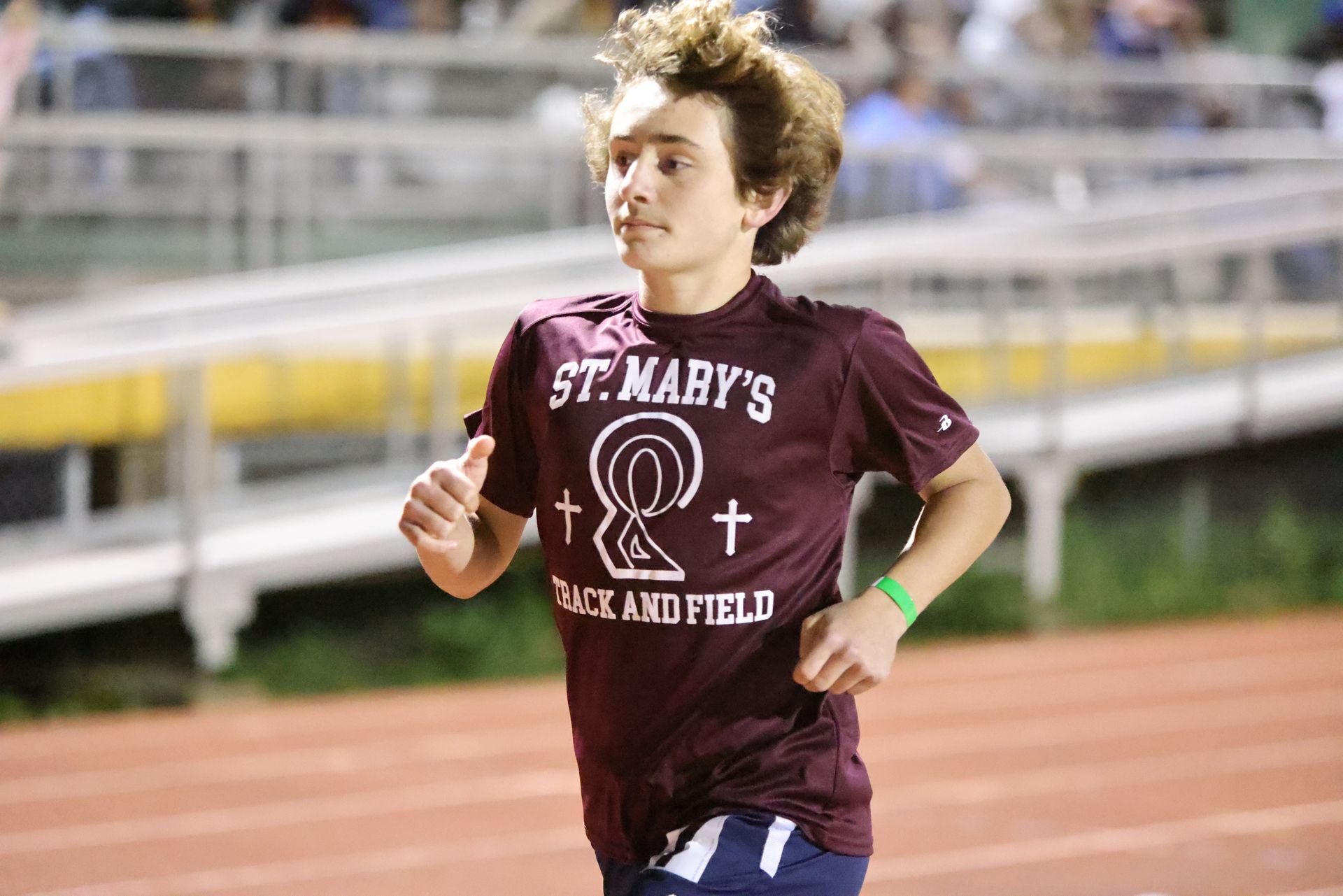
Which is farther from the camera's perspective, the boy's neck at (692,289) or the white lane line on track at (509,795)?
the white lane line on track at (509,795)

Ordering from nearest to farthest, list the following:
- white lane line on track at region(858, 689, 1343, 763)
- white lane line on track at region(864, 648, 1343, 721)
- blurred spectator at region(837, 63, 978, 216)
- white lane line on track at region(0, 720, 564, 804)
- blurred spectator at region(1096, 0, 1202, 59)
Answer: white lane line on track at region(0, 720, 564, 804) < white lane line on track at region(858, 689, 1343, 763) < white lane line on track at region(864, 648, 1343, 721) < blurred spectator at region(837, 63, 978, 216) < blurred spectator at region(1096, 0, 1202, 59)

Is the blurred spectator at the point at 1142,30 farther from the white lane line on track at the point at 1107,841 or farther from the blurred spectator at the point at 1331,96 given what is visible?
the white lane line on track at the point at 1107,841

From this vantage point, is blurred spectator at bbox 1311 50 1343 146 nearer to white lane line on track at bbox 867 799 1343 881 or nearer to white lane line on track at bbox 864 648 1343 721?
white lane line on track at bbox 864 648 1343 721

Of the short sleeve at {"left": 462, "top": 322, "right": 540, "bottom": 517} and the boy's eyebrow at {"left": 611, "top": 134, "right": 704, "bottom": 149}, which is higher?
the boy's eyebrow at {"left": 611, "top": 134, "right": 704, "bottom": 149}

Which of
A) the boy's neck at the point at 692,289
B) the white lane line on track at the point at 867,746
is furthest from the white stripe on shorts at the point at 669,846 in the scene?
the white lane line on track at the point at 867,746

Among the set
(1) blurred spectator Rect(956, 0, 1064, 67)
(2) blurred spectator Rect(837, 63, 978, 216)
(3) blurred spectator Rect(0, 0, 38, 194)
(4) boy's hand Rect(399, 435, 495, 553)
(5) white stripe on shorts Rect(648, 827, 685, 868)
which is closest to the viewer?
(4) boy's hand Rect(399, 435, 495, 553)

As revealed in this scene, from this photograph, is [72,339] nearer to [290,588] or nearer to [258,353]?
[258,353]

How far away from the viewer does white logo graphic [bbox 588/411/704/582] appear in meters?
2.61

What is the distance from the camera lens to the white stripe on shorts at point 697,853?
8.32ft

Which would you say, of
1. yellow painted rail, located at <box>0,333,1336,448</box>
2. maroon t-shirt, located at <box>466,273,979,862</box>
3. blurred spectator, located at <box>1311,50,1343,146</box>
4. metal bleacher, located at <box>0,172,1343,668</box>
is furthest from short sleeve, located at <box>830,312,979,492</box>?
blurred spectator, located at <box>1311,50,1343,146</box>

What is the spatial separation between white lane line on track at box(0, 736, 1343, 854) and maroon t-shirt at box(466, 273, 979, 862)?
385 cm

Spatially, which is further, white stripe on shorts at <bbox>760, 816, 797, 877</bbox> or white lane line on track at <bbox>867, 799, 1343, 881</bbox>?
white lane line on track at <bbox>867, 799, 1343, 881</bbox>

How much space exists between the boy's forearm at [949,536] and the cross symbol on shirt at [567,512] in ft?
1.51

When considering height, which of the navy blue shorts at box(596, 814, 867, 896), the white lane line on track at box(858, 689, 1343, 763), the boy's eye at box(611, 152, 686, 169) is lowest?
the white lane line on track at box(858, 689, 1343, 763)
